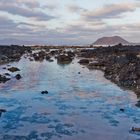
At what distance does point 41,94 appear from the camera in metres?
35.7

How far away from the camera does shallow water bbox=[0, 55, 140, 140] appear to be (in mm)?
22031

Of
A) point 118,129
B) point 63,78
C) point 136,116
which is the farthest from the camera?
point 63,78

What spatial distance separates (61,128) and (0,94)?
13647 millimetres

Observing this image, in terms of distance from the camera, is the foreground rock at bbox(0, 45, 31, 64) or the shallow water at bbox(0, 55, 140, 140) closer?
the shallow water at bbox(0, 55, 140, 140)

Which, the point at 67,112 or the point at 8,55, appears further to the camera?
the point at 8,55

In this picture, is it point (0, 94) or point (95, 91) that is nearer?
point (0, 94)

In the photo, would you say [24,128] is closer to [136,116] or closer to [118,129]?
[118,129]

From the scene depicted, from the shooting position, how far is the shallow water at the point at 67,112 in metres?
22.0

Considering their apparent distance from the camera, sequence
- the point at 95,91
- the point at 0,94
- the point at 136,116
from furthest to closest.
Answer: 1. the point at 95,91
2. the point at 0,94
3. the point at 136,116

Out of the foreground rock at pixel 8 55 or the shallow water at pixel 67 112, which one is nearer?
the shallow water at pixel 67 112

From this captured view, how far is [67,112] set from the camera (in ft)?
91.0

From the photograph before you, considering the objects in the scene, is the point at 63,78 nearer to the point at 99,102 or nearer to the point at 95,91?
the point at 95,91

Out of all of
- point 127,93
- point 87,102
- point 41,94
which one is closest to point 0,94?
point 41,94

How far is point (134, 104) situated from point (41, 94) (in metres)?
9.85
